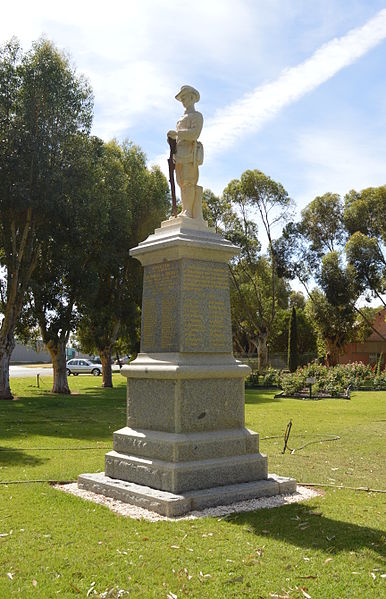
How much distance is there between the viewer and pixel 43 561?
5031mm

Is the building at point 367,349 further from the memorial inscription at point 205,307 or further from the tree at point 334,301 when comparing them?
the memorial inscription at point 205,307

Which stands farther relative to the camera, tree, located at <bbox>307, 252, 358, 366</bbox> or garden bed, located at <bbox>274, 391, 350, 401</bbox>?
tree, located at <bbox>307, 252, 358, 366</bbox>

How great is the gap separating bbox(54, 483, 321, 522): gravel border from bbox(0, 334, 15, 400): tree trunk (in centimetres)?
1563

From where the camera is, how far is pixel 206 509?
6.73m

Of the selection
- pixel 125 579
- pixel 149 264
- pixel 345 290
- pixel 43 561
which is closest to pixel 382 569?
pixel 125 579

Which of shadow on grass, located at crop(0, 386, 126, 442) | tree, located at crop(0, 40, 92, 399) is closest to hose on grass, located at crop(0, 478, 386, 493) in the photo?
shadow on grass, located at crop(0, 386, 126, 442)

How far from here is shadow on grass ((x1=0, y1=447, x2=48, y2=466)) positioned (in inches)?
385

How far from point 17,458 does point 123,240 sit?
A: 18116mm

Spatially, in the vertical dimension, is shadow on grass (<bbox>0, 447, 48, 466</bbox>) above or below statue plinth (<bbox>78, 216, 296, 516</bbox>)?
below

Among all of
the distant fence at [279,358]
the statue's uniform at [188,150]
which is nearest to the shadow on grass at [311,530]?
the statue's uniform at [188,150]

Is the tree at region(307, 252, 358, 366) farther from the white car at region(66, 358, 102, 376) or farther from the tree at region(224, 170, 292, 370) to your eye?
the white car at region(66, 358, 102, 376)

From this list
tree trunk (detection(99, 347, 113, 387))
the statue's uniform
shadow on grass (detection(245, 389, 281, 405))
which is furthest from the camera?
tree trunk (detection(99, 347, 113, 387))

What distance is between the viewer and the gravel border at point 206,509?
21.3 ft

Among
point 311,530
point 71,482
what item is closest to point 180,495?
point 311,530
